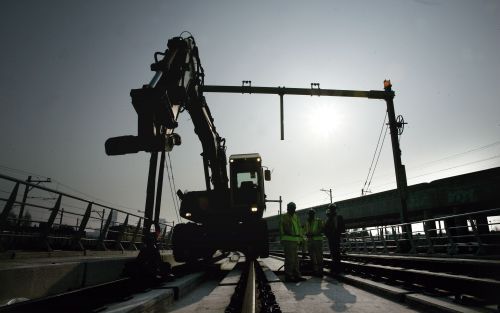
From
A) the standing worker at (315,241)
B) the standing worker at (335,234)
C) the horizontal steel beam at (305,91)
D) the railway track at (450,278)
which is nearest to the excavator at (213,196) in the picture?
the standing worker at (315,241)

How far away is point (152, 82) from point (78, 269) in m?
3.64

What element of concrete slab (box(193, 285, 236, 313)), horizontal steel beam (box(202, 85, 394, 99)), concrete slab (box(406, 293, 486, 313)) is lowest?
concrete slab (box(193, 285, 236, 313))

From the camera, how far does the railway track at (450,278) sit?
169 inches

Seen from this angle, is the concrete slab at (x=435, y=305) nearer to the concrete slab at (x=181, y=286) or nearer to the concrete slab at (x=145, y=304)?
the concrete slab at (x=145, y=304)

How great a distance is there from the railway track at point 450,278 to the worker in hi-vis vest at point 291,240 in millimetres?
1279

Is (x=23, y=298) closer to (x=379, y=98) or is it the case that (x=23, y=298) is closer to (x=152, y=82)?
(x=152, y=82)

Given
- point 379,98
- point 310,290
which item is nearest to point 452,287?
point 310,290

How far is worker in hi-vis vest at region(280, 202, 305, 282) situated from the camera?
7390 millimetres

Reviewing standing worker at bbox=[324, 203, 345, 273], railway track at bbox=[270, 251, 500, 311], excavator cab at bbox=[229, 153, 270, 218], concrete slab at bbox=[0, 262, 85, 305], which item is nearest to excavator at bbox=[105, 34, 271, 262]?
excavator cab at bbox=[229, 153, 270, 218]

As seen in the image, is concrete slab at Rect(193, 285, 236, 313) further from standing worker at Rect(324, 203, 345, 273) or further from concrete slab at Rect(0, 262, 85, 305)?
standing worker at Rect(324, 203, 345, 273)

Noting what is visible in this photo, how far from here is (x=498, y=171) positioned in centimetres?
2259

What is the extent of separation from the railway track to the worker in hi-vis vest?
1.28 meters

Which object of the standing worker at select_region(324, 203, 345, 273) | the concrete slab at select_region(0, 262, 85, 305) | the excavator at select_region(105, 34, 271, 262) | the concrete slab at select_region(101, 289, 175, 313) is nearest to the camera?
the concrete slab at select_region(101, 289, 175, 313)

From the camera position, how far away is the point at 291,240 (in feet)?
24.2
